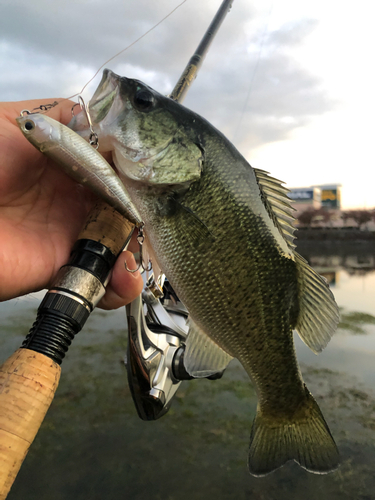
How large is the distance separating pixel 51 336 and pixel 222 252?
0.69 m

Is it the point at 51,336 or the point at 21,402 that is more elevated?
the point at 51,336

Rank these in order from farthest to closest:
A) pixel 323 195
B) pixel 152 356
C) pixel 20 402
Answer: pixel 323 195 < pixel 152 356 < pixel 20 402

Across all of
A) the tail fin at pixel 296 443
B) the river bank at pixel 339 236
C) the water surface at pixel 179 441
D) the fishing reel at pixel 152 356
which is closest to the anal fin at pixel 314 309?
the tail fin at pixel 296 443

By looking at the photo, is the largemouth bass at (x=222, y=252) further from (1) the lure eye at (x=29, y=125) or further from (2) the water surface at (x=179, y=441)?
(2) the water surface at (x=179, y=441)

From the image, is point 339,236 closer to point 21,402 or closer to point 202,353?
point 202,353

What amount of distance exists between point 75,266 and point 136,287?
327mm

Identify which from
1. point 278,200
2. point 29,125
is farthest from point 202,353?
point 29,125

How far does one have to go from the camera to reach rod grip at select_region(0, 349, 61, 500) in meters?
0.85

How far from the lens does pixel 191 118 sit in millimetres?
1350

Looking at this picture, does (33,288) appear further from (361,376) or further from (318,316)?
(361,376)

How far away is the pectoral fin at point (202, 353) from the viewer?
1.36 m

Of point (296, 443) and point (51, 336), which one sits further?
point (296, 443)

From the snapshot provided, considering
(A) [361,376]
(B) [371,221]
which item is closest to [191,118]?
(A) [361,376]

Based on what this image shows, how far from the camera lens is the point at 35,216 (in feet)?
4.83
